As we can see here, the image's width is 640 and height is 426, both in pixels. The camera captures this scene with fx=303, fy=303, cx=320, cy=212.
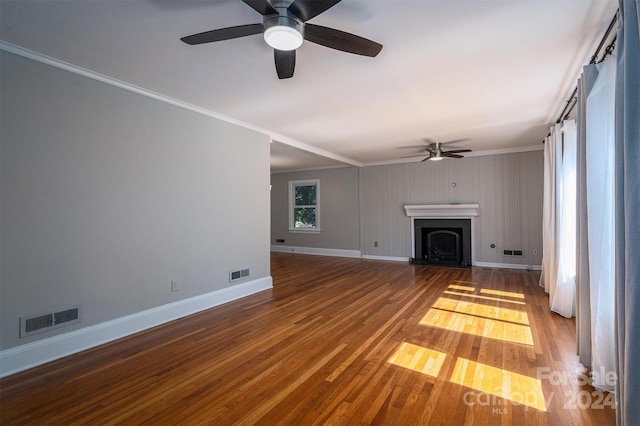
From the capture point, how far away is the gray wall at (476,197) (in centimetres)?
614

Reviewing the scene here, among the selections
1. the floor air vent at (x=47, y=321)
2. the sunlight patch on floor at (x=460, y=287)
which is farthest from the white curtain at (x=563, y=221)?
the floor air vent at (x=47, y=321)

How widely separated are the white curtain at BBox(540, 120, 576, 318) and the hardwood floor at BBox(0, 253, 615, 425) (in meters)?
0.27

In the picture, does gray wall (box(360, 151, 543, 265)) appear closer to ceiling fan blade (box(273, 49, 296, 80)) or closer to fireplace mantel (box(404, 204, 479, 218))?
fireplace mantel (box(404, 204, 479, 218))

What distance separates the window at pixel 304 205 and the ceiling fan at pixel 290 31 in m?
6.72

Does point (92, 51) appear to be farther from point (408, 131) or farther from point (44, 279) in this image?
point (408, 131)

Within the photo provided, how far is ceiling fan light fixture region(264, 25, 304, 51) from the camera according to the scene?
1.78 m

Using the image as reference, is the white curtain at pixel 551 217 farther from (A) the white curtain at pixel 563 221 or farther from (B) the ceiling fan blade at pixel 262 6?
(B) the ceiling fan blade at pixel 262 6

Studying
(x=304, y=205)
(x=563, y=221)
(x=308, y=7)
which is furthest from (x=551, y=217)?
(x=304, y=205)

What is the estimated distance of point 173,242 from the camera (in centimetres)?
351

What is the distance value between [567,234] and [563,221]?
151 millimetres

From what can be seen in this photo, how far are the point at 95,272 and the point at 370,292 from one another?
3.40m

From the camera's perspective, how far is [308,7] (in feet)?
5.52

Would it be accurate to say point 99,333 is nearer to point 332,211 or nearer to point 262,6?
point 262,6

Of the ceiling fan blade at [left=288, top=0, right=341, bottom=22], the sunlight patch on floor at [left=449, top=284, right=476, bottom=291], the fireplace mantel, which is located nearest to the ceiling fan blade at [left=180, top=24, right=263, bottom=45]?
the ceiling fan blade at [left=288, top=0, right=341, bottom=22]
